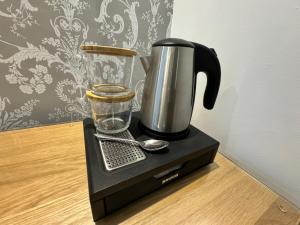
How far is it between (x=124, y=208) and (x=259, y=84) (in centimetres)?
43

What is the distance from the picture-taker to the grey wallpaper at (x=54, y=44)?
1.43 feet

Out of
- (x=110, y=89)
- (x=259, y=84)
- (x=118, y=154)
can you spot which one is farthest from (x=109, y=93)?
(x=259, y=84)

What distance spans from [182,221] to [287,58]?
0.41 m

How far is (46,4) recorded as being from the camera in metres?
0.44

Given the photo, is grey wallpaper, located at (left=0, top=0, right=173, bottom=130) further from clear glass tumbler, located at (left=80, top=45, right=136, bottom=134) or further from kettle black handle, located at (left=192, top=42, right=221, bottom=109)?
kettle black handle, located at (left=192, top=42, right=221, bottom=109)

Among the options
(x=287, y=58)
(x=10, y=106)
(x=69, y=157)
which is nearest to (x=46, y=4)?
(x=10, y=106)

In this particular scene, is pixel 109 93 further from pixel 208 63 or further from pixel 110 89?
pixel 208 63

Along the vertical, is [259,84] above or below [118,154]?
above

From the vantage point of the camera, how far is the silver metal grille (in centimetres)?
31

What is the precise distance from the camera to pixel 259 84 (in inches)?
16.6

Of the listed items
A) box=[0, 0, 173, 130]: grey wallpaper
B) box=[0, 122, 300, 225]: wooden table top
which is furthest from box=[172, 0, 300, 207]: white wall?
box=[0, 0, 173, 130]: grey wallpaper

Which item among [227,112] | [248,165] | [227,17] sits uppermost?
[227,17]

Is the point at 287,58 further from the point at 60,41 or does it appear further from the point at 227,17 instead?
the point at 60,41

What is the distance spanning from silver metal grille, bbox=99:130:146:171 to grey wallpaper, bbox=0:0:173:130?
0.24 meters
